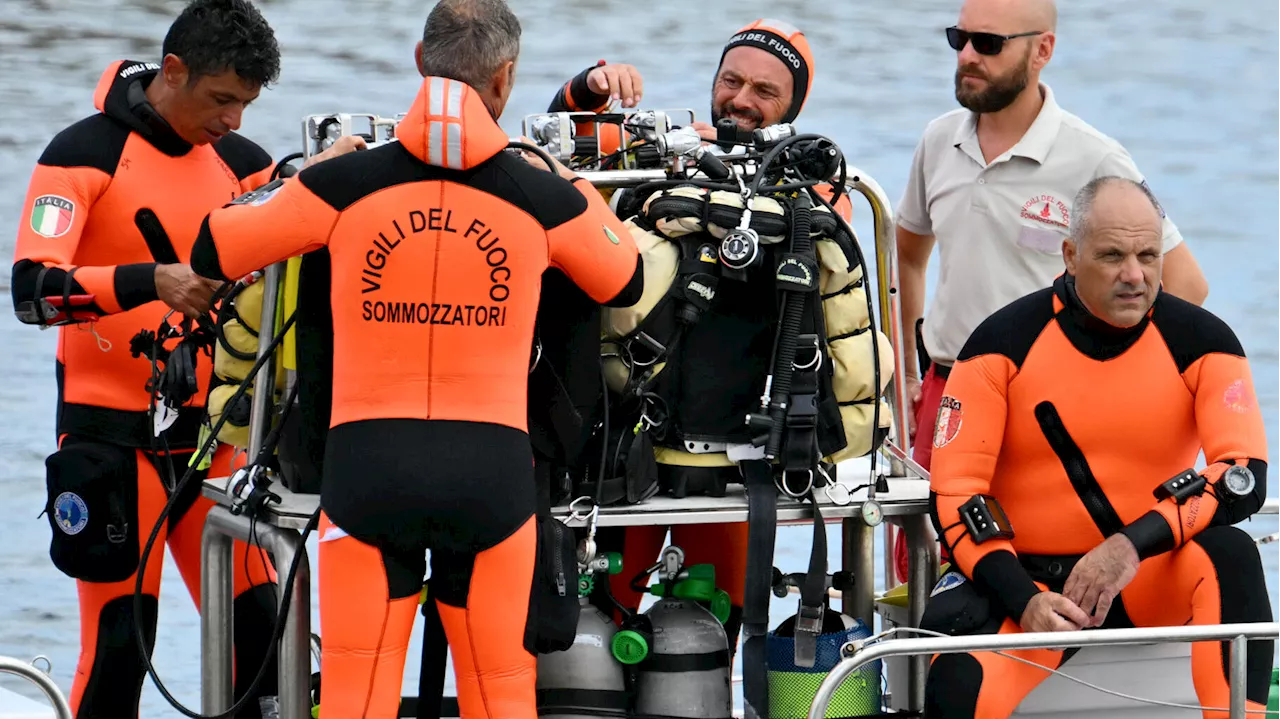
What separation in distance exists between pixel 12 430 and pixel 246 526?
486 cm

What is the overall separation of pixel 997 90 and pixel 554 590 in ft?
4.78

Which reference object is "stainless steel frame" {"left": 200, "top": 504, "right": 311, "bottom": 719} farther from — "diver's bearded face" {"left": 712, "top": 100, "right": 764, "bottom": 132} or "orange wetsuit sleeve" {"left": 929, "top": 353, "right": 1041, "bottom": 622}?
"diver's bearded face" {"left": 712, "top": 100, "right": 764, "bottom": 132}

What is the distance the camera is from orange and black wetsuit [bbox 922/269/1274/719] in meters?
2.86

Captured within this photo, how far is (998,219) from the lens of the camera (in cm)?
354

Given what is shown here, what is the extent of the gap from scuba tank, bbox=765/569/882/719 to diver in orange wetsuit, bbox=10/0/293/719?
942 millimetres

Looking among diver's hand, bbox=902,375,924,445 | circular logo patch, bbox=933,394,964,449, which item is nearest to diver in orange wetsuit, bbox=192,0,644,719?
circular logo patch, bbox=933,394,964,449

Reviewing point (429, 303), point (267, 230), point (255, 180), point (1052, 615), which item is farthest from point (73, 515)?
point (1052, 615)

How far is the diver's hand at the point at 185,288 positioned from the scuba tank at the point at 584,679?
76 centimetres

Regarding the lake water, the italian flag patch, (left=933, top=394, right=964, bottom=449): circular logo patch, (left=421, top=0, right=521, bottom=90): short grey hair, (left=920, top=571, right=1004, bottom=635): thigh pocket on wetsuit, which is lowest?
(left=920, top=571, right=1004, bottom=635): thigh pocket on wetsuit

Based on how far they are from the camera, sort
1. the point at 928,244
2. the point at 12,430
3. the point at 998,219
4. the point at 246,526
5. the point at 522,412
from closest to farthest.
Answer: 1. the point at 522,412
2. the point at 246,526
3. the point at 998,219
4. the point at 928,244
5. the point at 12,430

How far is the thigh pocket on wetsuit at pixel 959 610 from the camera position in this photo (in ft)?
9.52

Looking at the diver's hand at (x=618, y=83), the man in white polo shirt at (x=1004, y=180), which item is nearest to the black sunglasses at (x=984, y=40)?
the man in white polo shirt at (x=1004, y=180)

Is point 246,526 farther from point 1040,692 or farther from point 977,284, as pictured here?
point 977,284

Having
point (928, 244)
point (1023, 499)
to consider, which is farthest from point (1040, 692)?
point (928, 244)
